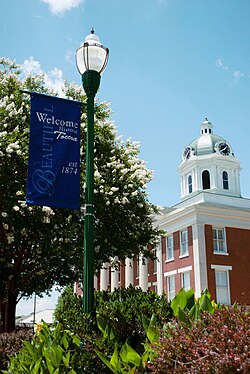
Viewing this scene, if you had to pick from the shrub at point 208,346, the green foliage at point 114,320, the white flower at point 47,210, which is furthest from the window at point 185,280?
the shrub at point 208,346

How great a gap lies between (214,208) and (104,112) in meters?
21.1

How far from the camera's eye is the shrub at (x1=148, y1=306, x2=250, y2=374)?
13.7ft

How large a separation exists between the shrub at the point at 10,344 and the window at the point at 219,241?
28.1 meters

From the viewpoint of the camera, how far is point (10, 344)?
10.3m

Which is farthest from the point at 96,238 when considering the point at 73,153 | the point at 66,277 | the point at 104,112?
the point at 73,153

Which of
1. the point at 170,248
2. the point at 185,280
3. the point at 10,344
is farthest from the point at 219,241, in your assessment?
the point at 10,344

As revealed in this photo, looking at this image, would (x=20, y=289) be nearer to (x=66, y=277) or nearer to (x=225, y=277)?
(x=66, y=277)

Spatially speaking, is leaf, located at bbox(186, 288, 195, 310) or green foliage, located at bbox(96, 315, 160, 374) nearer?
green foliage, located at bbox(96, 315, 160, 374)

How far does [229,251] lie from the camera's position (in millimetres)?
37531

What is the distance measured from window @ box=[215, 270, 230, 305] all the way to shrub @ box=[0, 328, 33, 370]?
2676 centimetres

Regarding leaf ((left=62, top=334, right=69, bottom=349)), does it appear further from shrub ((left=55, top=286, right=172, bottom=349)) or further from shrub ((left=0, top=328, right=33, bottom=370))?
shrub ((left=0, top=328, right=33, bottom=370))

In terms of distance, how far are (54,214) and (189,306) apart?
9.12 meters

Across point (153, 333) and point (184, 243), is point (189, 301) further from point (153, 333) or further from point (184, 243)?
point (184, 243)

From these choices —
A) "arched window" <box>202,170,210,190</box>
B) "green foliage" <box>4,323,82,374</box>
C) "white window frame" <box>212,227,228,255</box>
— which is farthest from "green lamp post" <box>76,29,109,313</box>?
"arched window" <box>202,170,210,190</box>
